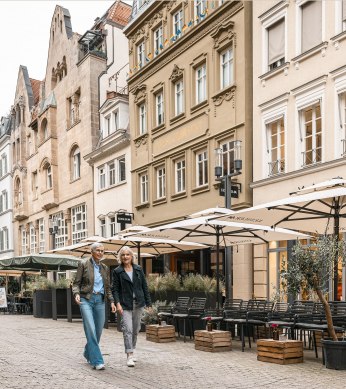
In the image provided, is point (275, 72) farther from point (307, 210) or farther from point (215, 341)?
point (215, 341)

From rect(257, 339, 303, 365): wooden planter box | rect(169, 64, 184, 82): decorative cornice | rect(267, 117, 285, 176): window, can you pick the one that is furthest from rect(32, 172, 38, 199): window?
rect(257, 339, 303, 365): wooden planter box

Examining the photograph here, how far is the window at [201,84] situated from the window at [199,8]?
1.89 meters

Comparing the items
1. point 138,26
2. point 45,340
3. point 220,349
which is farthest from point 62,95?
point 220,349

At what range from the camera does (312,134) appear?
1789 centimetres

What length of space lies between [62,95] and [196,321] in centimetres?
2693

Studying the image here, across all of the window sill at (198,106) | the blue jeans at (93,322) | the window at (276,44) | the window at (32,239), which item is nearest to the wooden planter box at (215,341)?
the blue jeans at (93,322)

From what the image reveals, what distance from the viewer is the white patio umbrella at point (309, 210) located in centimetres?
971

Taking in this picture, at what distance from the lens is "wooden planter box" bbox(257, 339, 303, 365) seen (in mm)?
8969

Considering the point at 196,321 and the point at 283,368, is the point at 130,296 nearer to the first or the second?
the point at 283,368

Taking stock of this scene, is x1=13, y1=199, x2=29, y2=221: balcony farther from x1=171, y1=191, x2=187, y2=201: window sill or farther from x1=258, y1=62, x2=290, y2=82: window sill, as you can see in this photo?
x1=258, y1=62, x2=290, y2=82: window sill

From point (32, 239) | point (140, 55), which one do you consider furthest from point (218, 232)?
point (32, 239)

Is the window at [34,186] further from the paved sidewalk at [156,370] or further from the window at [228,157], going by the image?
the paved sidewalk at [156,370]

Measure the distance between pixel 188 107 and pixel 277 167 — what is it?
5.86 meters

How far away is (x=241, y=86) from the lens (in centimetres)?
2052
